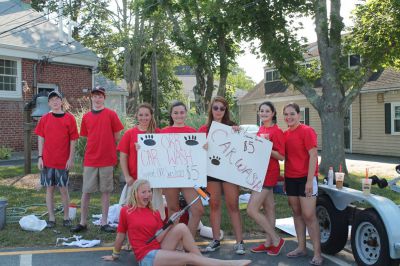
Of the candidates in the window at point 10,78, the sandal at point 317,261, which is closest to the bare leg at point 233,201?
the sandal at point 317,261

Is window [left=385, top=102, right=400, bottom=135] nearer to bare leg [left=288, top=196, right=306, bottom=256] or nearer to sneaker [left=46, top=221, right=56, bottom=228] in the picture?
bare leg [left=288, top=196, right=306, bottom=256]

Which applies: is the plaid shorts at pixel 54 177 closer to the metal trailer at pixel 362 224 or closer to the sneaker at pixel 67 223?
the sneaker at pixel 67 223

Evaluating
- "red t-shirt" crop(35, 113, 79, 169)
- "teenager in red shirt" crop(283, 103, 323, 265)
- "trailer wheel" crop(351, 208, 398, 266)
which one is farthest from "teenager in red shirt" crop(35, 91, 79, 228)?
"trailer wheel" crop(351, 208, 398, 266)

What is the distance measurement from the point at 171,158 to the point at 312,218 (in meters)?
1.76

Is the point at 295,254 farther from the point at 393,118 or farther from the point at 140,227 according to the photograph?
the point at 393,118

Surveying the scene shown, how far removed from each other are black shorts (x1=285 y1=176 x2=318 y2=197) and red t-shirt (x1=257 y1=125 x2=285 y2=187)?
190 mm

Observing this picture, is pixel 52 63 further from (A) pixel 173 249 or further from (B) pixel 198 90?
(A) pixel 173 249

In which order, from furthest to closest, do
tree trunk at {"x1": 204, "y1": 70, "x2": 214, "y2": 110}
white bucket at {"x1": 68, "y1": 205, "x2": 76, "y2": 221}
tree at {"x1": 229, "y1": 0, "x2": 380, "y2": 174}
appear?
tree trunk at {"x1": 204, "y1": 70, "x2": 214, "y2": 110} → tree at {"x1": 229, "y1": 0, "x2": 380, "y2": 174} → white bucket at {"x1": 68, "y1": 205, "x2": 76, "y2": 221}

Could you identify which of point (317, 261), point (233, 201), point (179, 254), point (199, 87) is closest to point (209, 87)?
point (199, 87)

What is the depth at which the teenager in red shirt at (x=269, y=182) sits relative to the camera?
5184 millimetres

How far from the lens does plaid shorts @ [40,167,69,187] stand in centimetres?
639

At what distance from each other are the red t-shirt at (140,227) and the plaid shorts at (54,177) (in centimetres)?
211

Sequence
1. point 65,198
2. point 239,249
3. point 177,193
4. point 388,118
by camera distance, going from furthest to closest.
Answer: point 388,118 → point 65,198 → point 239,249 → point 177,193

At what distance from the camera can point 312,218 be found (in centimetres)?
503
